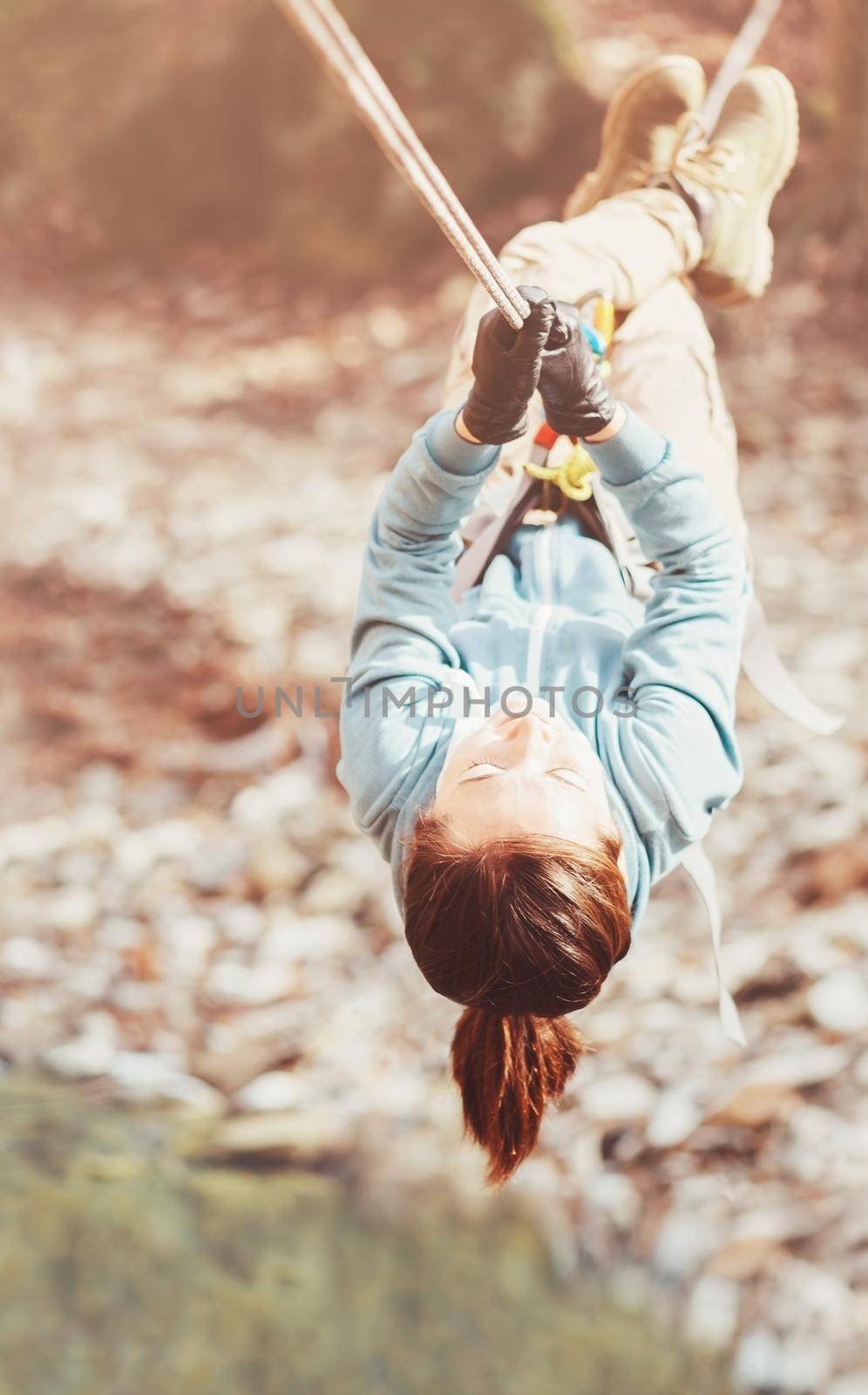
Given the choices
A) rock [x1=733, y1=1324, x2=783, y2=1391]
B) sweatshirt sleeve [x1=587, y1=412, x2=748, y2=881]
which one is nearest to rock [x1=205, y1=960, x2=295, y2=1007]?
rock [x1=733, y1=1324, x2=783, y2=1391]

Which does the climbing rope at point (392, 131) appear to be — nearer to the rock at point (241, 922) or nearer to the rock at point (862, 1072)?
the rock at point (862, 1072)

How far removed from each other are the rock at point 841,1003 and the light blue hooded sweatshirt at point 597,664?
59cm

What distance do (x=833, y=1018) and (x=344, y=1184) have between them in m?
0.53

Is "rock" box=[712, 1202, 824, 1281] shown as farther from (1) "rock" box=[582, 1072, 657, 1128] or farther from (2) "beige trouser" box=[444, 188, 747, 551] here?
(2) "beige trouser" box=[444, 188, 747, 551]

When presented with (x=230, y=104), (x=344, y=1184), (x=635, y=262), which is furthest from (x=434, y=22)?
(x=344, y=1184)

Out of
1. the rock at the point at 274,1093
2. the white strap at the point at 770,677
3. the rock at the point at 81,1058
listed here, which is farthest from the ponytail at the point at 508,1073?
the rock at the point at 81,1058

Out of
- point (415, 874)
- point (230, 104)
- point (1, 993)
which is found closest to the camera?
point (415, 874)

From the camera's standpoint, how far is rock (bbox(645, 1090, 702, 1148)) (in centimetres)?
117

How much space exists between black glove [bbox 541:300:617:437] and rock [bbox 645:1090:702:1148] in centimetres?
79

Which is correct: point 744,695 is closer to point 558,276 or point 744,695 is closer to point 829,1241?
point 829,1241

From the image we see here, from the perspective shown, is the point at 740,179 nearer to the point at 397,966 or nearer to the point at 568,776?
the point at 568,776

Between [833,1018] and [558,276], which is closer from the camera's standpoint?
[558,276]

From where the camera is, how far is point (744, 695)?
1.50 metres

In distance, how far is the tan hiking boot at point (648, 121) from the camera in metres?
0.95
